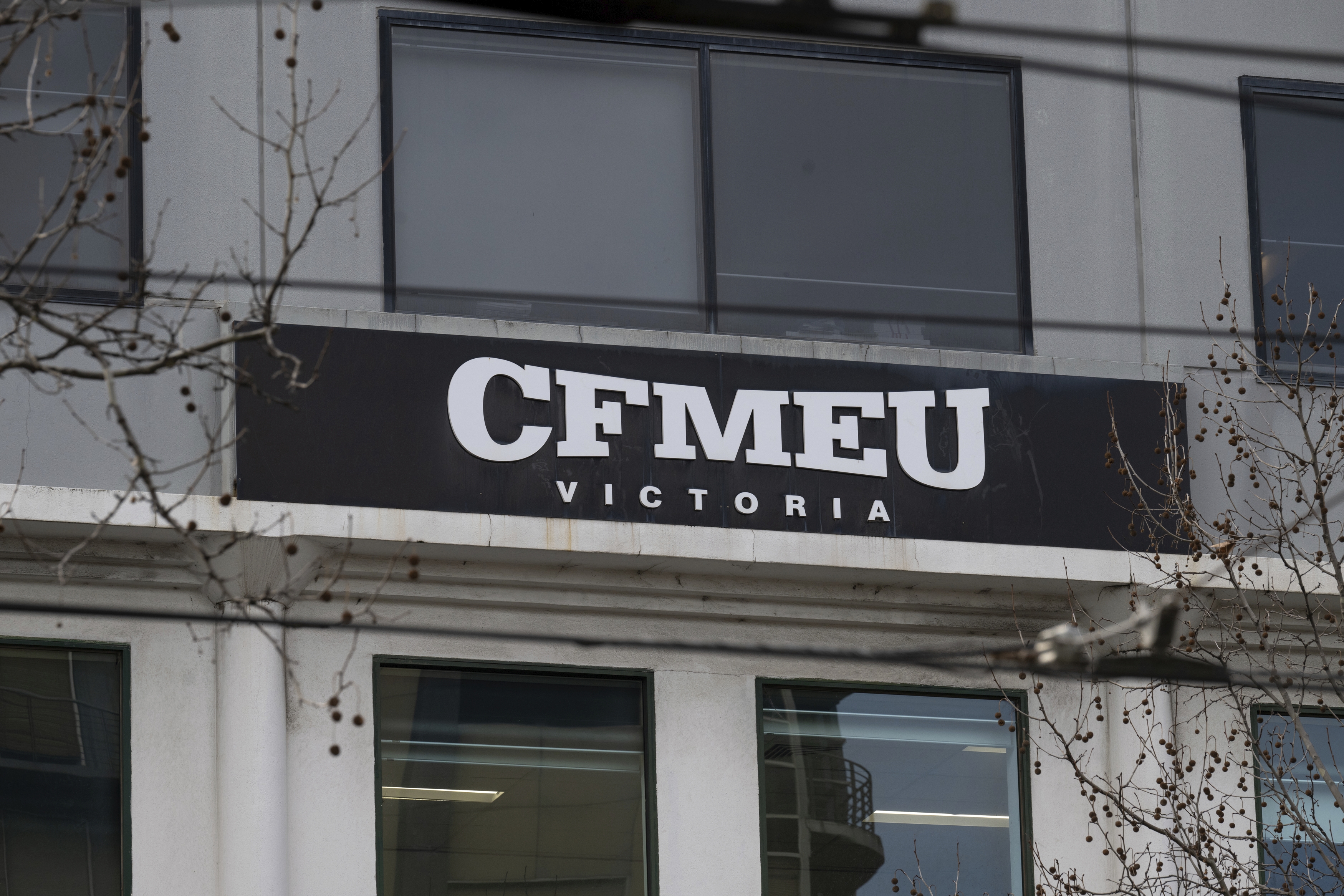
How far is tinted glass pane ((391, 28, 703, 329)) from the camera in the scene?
43.4ft

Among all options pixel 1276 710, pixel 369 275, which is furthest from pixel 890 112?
pixel 1276 710

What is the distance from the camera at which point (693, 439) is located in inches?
506

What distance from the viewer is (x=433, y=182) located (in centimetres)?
1332

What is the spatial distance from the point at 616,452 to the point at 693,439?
508 millimetres

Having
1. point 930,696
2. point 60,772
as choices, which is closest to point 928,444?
point 930,696

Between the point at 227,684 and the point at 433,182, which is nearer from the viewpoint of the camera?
the point at 227,684

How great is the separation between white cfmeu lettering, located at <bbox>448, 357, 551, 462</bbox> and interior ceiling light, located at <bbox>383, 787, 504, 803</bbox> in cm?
204

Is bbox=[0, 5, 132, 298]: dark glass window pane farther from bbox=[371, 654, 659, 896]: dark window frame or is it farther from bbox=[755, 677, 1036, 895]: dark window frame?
bbox=[755, 677, 1036, 895]: dark window frame

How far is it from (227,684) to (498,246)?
10.9ft

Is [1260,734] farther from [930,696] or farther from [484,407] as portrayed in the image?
[484,407]

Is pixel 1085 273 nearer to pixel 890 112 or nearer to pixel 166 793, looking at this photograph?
pixel 890 112

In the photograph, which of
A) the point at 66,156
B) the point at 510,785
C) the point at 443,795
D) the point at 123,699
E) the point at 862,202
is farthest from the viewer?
the point at 862,202

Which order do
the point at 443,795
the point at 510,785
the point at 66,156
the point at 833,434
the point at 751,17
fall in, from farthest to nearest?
the point at 833,434
the point at 66,156
the point at 510,785
the point at 443,795
the point at 751,17

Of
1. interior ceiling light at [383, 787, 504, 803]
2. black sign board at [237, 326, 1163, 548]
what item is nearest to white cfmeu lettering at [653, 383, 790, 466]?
black sign board at [237, 326, 1163, 548]
